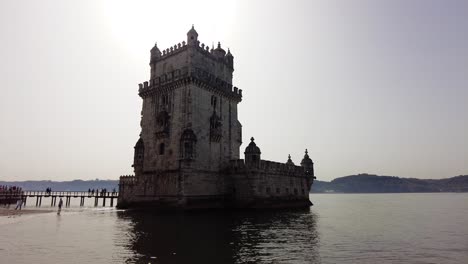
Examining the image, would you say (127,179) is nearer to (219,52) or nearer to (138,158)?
(138,158)

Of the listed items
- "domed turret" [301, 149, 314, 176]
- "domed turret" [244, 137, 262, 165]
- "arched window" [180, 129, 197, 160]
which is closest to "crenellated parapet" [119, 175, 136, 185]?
"arched window" [180, 129, 197, 160]

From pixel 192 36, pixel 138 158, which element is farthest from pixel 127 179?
pixel 192 36

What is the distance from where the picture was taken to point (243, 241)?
20.5m

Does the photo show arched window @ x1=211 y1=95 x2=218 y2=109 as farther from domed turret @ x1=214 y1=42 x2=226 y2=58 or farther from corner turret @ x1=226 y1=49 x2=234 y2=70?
corner turret @ x1=226 y1=49 x2=234 y2=70

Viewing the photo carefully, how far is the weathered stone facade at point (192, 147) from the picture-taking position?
41.8 metres

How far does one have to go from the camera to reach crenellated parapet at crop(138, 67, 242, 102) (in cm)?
4338

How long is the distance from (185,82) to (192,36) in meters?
6.86

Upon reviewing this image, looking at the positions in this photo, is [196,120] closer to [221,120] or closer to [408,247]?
[221,120]

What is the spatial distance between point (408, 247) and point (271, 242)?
881 cm

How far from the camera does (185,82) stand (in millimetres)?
43219

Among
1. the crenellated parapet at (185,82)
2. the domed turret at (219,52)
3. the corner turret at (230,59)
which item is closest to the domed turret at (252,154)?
the crenellated parapet at (185,82)

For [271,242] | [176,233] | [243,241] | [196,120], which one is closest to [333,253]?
[271,242]

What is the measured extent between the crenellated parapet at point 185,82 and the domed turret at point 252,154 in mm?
9435

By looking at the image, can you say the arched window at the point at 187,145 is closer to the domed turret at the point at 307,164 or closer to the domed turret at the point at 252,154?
the domed turret at the point at 252,154
